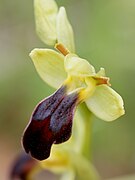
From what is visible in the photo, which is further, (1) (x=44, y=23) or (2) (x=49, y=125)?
(1) (x=44, y=23)

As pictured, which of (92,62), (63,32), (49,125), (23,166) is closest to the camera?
(49,125)

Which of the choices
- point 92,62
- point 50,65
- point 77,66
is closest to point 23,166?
point 50,65

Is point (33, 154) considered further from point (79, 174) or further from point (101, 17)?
point (101, 17)

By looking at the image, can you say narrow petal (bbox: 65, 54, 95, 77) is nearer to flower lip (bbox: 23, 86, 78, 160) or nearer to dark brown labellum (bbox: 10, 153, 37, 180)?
flower lip (bbox: 23, 86, 78, 160)

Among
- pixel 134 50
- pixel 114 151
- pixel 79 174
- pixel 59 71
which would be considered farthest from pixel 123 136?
pixel 59 71

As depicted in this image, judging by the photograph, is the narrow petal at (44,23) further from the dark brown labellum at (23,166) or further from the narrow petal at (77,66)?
the dark brown labellum at (23,166)

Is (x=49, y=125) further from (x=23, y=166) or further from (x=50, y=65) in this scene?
(x=23, y=166)

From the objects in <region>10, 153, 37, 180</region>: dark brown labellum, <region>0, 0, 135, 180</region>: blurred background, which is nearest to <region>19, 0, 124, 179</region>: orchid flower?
<region>10, 153, 37, 180</region>: dark brown labellum
